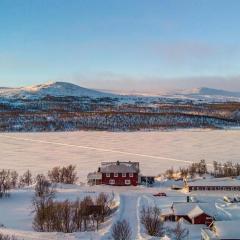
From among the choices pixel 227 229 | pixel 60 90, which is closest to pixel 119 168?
pixel 227 229

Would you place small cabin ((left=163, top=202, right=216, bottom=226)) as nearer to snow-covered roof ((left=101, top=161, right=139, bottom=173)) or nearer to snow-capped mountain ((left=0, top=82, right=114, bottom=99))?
snow-covered roof ((left=101, top=161, right=139, bottom=173))

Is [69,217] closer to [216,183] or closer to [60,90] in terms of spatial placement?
[216,183]

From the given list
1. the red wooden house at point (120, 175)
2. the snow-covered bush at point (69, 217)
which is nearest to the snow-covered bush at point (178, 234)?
the snow-covered bush at point (69, 217)

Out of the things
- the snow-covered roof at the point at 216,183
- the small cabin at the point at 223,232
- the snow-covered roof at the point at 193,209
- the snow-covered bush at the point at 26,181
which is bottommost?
the snow-covered bush at the point at 26,181

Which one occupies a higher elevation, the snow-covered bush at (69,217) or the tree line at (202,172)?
the snow-covered bush at (69,217)

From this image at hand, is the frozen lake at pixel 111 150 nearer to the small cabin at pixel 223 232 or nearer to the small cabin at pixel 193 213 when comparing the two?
the small cabin at pixel 193 213

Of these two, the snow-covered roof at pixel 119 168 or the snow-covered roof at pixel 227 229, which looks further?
the snow-covered roof at pixel 119 168
